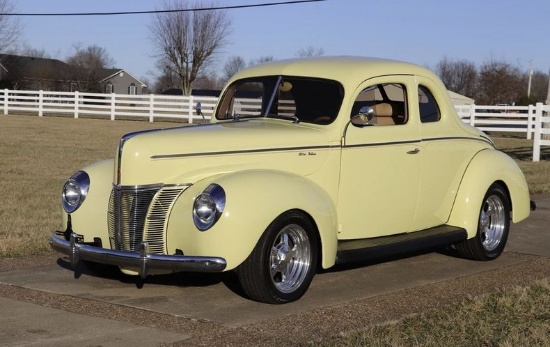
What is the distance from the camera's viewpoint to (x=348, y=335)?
5.59 m

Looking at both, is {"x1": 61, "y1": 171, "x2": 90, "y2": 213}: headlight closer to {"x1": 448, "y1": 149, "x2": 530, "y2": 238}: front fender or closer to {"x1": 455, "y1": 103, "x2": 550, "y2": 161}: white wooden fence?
{"x1": 448, "y1": 149, "x2": 530, "y2": 238}: front fender

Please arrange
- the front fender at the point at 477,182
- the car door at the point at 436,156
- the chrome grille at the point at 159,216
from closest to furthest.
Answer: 1. the chrome grille at the point at 159,216
2. the car door at the point at 436,156
3. the front fender at the point at 477,182

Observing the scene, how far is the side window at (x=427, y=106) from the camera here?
26.7 ft

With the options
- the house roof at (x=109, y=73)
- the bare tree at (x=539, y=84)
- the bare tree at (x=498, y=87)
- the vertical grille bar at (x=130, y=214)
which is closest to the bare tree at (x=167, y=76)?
the house roof at (x=109, y=73)

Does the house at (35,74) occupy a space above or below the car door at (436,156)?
above

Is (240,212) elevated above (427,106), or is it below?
below

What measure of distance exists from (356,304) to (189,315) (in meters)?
1.28

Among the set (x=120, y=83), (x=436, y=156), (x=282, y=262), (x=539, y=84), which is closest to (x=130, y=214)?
(x=282, y=262)

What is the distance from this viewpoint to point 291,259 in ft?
21.6

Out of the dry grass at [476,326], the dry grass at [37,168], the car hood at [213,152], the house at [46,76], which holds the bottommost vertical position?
the dry grass at [476,326]

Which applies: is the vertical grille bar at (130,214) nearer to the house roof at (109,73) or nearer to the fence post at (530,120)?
the fence post at (530,120)

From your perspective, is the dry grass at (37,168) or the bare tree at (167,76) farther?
the bare tree at (167,76)

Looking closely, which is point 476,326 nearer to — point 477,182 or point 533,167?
point 477,182

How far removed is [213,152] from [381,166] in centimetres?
162
